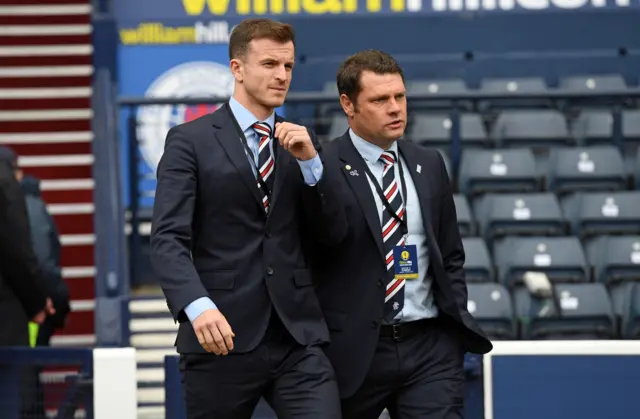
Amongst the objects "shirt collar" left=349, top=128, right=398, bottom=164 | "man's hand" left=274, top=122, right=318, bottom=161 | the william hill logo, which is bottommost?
"shirt collar" left=349, top=128, right=398, bottom=164

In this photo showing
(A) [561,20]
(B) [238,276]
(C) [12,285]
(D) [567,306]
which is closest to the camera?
(B) [238,276]

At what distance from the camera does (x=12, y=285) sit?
5781mm

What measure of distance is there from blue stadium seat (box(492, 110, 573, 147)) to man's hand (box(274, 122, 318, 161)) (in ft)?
18.0

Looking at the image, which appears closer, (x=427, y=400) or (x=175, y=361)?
(x=427, y=400)

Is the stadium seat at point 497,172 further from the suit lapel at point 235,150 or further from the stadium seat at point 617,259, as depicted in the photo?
the suit lapel at point 235,150

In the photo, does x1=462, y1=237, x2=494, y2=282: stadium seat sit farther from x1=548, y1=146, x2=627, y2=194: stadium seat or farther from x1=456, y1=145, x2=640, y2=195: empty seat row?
x1=548, y1=146, x2=627, y2=194: stadium seat

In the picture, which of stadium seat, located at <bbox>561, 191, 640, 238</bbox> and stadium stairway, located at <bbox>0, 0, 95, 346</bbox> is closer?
stadium seat, located at <bbox>561, 191, 640, 238</bbox>

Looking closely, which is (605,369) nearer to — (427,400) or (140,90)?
(427,400)

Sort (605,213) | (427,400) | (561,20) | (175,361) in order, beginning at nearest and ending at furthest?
(427,400)
(175,361)
(605,213)
(561,20)

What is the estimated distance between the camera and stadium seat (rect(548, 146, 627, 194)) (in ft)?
28.2

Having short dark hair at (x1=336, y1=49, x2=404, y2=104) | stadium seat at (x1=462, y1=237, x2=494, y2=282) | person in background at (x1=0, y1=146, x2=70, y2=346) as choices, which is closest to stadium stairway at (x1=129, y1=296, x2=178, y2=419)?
person in background at (x1=0, y1=146, x2=70, y2=346)

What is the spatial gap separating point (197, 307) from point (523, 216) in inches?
193

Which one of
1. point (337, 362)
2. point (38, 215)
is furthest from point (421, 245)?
point (38, 215)

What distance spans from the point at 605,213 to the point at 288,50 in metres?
4.82
